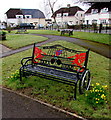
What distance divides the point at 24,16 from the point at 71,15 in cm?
1942

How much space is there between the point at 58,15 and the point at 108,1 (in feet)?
147

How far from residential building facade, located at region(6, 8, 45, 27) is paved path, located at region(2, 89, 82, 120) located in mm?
55102

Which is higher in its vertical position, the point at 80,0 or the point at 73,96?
the point at 80,0

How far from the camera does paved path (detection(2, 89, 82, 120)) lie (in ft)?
10.8

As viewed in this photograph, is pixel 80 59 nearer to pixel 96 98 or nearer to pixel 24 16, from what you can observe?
pixel 96 98

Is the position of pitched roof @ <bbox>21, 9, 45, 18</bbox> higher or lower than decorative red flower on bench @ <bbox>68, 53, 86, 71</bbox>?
higher

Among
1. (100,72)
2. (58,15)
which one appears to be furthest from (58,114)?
(58,15)

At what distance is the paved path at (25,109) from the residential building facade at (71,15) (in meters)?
50.9

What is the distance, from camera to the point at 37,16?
57.8 m

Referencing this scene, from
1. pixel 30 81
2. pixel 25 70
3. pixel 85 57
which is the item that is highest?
pixel 85 57

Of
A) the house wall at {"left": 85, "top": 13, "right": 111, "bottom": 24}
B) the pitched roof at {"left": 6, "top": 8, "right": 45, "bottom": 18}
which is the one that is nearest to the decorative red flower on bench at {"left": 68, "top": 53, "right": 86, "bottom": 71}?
the house wall at {"left": 85, "top": 13, "right": 111, "bottom": 24}

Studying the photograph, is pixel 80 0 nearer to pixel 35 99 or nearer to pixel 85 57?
pixel 85 57

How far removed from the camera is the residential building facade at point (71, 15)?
172 feet

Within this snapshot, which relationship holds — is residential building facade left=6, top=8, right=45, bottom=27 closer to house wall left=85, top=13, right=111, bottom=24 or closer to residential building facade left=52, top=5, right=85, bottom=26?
residential building facade left=52, top=5, right=85, bottom=26
